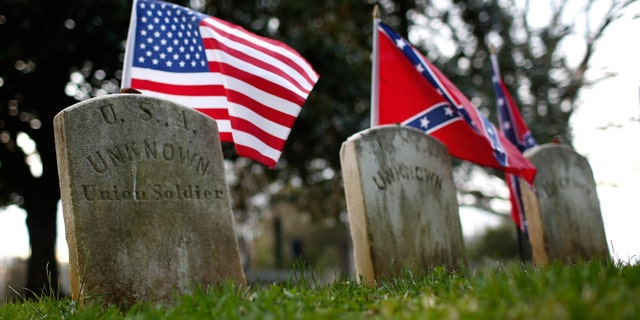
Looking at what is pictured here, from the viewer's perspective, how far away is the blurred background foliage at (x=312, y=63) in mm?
8797

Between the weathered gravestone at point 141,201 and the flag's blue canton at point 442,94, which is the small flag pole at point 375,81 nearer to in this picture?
the flag's blue canton at point 442,94

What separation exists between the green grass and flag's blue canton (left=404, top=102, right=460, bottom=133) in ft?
8.50

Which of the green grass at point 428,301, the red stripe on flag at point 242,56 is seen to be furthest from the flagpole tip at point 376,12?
the green grass at point 428,301

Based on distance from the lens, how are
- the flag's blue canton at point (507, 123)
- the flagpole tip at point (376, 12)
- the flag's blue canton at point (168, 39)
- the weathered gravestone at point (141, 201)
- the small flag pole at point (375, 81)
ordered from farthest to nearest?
the flag's blue canton at point (507, 123), the flagpole tip at point (376, 12), the small flag pole at point (375, 81), the flag's blue canton at point (168, 39), the weathered gravestone at point (141, 201)

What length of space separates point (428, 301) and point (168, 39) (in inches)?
138

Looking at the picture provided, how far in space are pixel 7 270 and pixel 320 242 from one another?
Result: 54.9ft

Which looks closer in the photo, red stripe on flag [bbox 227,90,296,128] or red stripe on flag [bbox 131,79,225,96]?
red stripe on flag [bbox 131,79,225,96]

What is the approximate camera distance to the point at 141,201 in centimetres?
419

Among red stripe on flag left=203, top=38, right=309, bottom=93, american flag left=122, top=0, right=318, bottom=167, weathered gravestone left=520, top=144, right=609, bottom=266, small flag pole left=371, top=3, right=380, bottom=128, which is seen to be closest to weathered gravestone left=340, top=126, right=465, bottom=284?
small flag pole left=371, top=3, right=380, bottom=128

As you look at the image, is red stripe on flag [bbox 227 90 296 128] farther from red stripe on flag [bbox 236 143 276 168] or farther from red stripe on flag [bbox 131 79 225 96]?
red stripe on flag [bbox 236 143 276 168]

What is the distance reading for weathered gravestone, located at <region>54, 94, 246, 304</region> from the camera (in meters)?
3.93

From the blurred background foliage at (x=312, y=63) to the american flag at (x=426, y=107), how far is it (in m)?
3.73

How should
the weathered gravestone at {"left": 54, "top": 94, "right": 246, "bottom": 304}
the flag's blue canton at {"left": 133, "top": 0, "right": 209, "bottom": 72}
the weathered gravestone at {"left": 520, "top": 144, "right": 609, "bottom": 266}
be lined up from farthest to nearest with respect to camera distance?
the weathered gravestone at {"left": 520, "top": 144, "right": 609, "bottom": 266}
the flag's blue canton at {"left": 133, "top": 0, "right": 209, "bottom": 72}
the weathered gravestone at {"left": 54, "top": 94, "right": 246, "bottom": 304}

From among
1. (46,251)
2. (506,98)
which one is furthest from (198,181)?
(46,251)
